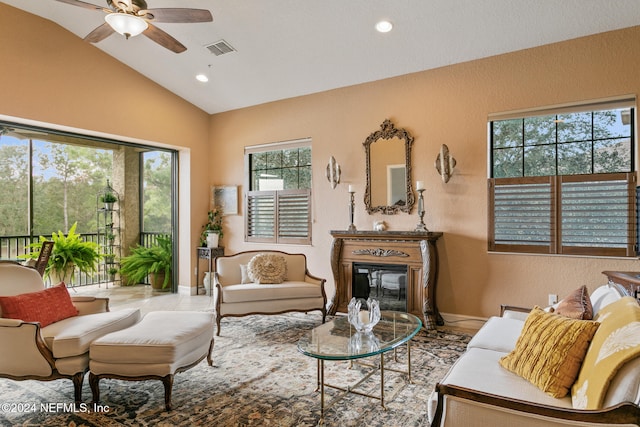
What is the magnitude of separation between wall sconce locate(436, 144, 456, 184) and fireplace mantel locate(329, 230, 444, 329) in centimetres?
66

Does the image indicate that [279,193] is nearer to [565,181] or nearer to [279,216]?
[279,216]

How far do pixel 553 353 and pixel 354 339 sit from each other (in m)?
1.18

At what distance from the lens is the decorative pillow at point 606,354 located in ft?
4.46

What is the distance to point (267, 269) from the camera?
440 cm

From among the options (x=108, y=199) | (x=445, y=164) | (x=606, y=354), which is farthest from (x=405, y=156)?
(x=108, y=199)

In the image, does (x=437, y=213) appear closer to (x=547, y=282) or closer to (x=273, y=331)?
(x=547, y=282)

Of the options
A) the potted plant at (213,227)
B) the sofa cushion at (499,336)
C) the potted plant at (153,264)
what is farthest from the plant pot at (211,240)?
the sofa cushion at (499,336)

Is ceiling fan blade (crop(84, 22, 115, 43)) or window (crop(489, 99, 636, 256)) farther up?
ceiling fan blade (crop(84, 22, 115, 43))

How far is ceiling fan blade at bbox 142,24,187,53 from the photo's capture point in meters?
3.20

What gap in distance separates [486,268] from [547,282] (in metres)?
0.59

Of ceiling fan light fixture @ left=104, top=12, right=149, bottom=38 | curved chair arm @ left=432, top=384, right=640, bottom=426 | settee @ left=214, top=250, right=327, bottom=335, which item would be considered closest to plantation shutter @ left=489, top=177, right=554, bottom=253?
settee @ left=214, top=250, right=327, bottom=335

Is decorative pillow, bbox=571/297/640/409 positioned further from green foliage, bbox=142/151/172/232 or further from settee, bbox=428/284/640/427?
green foliage, bbox=142/151/172/232

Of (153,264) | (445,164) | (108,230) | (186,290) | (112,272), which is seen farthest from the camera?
(108,230)

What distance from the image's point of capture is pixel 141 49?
190 inches
